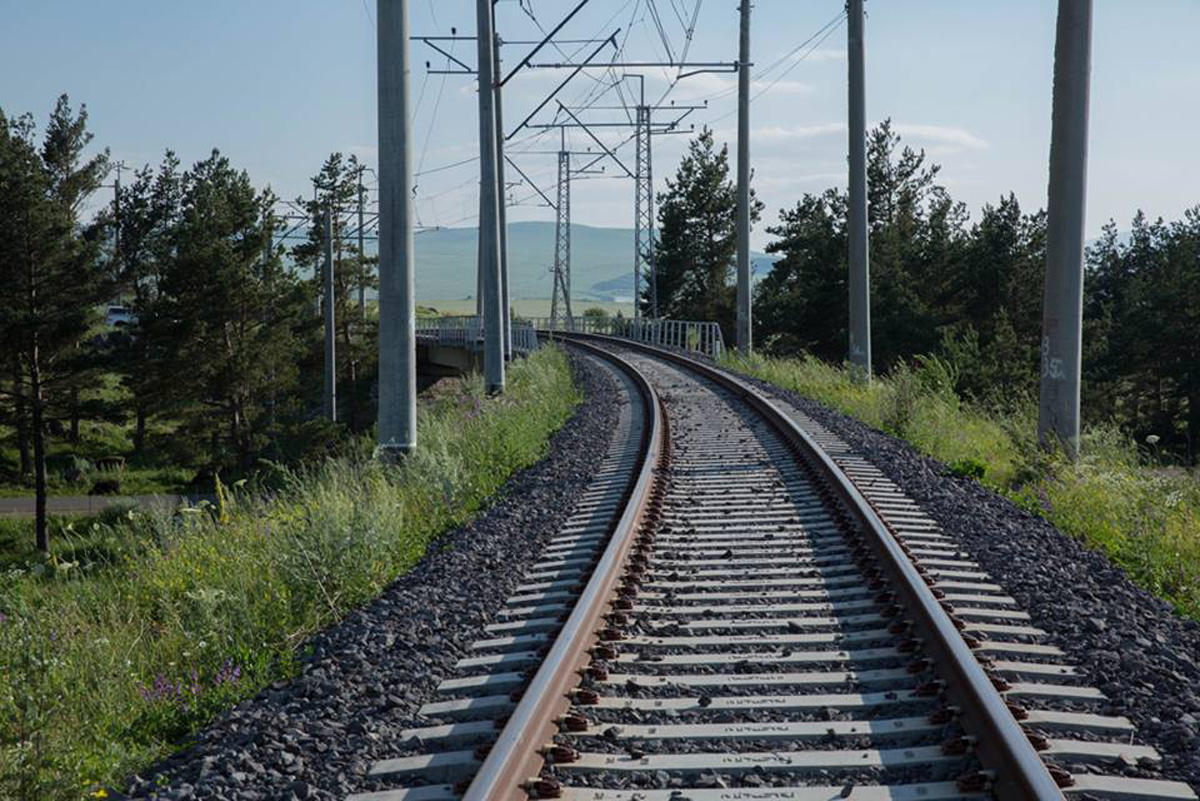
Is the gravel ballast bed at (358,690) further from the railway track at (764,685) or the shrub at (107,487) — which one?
the shrub at (107,487)

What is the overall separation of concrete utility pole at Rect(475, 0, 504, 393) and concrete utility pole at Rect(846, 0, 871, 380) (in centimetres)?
642

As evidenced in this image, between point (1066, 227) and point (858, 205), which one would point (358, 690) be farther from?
point (858, 205)

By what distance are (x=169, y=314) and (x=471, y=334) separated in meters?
15.0

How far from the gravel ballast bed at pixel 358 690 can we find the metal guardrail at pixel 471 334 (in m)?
27.1

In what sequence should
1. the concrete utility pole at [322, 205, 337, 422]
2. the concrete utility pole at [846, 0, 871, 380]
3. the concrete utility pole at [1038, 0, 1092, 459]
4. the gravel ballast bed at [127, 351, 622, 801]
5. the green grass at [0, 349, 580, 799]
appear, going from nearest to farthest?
the gravel ballast bed at [127, 351, 622, 801] → the green grass at [0, 349, 580, 799] → the concrete utility pole at [1038, 0, 1092, 459] → the concrete utility pole at [846, 0, 871, 380] → the concrete utility pole at [322, 205, 337, 422]

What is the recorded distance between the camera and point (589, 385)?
Result: 2380 cm

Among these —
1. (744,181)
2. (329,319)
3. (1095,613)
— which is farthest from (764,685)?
(329,319)

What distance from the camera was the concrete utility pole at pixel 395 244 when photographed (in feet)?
37.3

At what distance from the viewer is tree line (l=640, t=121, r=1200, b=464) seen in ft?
164

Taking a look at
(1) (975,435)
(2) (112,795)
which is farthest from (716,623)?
(1) (975,435)

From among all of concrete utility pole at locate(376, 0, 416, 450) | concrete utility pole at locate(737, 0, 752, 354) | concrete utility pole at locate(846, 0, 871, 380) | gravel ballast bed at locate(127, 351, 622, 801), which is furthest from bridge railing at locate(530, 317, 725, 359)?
gravel ballast bed at locate(127, 351, 622, 801)

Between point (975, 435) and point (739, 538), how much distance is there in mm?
7689

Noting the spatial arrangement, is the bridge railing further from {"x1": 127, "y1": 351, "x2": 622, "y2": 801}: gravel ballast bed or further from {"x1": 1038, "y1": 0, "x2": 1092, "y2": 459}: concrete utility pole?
{"x1": 127, "y1": 351, "x2": 622, "y2": 801}: gravel ballast bed

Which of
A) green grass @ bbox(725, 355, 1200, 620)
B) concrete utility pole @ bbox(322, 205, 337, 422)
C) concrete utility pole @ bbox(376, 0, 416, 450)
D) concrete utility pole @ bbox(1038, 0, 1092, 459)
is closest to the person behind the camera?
green grass @ bbox(725, 355, 1200, 620)
